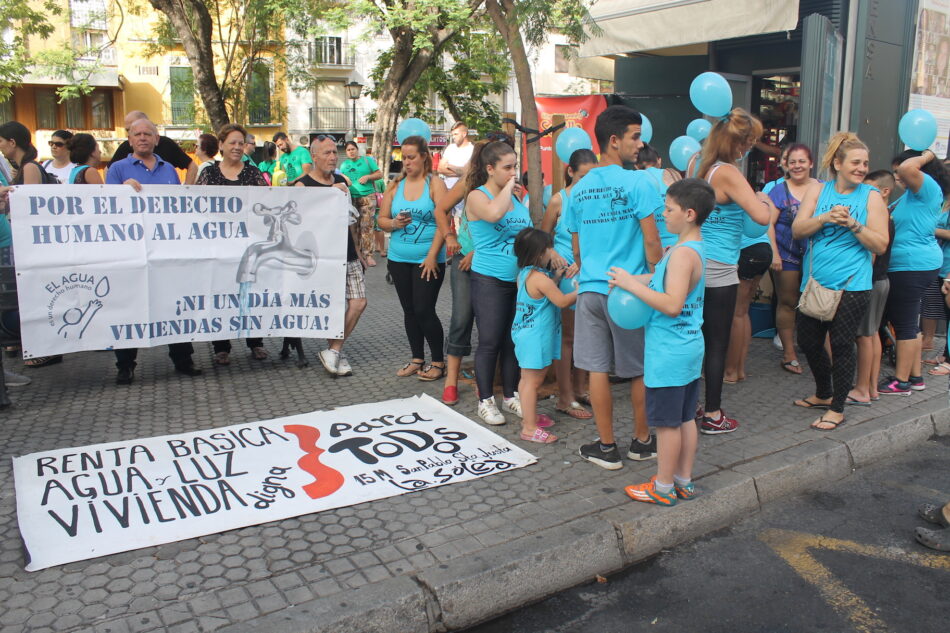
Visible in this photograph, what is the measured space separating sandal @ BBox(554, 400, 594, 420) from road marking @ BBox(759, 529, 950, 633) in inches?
59.5

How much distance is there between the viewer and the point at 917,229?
19.3 ft

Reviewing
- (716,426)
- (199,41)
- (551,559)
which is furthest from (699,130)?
(199,41)

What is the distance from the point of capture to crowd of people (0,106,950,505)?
3.89 metres

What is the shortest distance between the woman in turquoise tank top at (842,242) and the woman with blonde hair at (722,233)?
1.68 ft

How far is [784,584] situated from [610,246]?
1.84 meters

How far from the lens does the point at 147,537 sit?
138 inches

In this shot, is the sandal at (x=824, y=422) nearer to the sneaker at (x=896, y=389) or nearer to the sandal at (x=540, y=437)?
the sneaker at (x=896, y=389)

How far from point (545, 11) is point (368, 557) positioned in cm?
380

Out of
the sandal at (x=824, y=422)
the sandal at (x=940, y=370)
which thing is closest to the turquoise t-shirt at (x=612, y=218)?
the sandal at (x=824, y=422)

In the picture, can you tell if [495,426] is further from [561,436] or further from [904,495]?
[904,495]

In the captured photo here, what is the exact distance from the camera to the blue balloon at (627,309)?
3.71 meters

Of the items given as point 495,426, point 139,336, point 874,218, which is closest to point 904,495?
point 874,218

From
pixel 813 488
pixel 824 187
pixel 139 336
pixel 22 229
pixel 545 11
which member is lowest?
pixel 813 488

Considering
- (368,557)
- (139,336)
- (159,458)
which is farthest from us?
(139,336)
